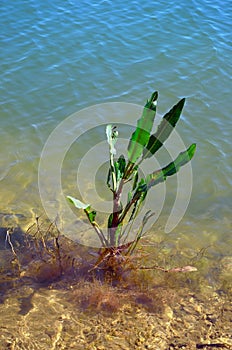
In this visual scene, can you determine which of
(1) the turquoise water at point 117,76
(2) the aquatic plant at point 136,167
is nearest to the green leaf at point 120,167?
(2) the aquatic plant at point 136,167

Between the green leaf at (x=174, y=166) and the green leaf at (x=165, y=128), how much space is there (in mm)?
187

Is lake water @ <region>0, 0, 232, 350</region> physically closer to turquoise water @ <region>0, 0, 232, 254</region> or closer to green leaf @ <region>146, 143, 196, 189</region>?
turquoise water @ <region>0, 0, 232, 254</region>

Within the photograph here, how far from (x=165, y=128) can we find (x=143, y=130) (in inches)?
7.3

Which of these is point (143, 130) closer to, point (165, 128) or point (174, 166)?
point (165, 128)

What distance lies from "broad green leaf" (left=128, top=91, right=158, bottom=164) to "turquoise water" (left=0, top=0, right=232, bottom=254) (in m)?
1.56

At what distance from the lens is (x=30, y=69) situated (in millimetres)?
7176

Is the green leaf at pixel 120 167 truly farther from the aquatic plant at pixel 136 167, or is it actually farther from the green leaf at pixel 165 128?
the green leaf at pixel 165 128

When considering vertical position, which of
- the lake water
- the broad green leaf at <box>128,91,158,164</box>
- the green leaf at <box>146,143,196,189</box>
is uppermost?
the broad green leaf at <box>128,91,158,164</box>

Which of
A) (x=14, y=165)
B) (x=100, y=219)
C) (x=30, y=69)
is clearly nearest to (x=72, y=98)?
(x=30, y=69)

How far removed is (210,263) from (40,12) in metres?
6.34

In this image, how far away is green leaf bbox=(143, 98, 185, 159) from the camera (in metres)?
3.49

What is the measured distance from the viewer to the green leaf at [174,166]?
354 centimetres

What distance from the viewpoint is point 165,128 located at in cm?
356

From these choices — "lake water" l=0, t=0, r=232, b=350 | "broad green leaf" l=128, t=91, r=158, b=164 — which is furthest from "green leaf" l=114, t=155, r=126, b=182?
"lake water" l=0, t=0, r=232, b=350
